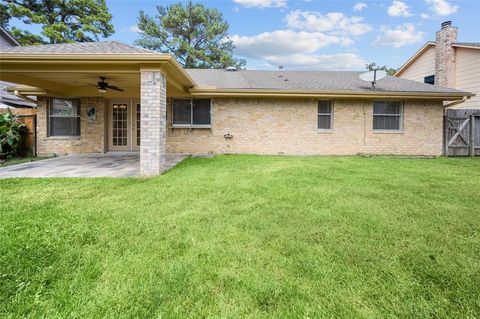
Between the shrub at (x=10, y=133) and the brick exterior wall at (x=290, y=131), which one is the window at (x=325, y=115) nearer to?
the brick exterior wall at (x=290, y=131)

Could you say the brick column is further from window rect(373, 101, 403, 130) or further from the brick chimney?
the brick chimney

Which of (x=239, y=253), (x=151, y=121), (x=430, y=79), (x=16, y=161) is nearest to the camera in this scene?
(x=239, y=253)

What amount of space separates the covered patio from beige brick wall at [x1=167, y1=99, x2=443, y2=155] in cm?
195

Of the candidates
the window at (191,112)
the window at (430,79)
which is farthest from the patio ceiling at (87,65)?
the window at (430,79)

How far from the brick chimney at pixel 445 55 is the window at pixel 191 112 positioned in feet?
39.7

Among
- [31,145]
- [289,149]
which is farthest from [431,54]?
[31,145]

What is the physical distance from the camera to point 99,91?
848cm

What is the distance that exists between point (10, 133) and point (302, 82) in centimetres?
1066

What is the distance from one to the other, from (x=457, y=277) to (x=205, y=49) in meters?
25.9

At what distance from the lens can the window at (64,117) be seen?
10.7 metres

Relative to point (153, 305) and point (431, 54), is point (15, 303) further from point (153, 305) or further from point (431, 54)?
point (431, 54)

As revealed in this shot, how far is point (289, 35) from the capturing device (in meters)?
28.5

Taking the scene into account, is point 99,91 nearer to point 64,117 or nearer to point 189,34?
point 64,117

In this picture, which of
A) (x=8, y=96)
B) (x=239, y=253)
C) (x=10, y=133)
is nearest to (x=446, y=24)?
(x=239, y=253)
